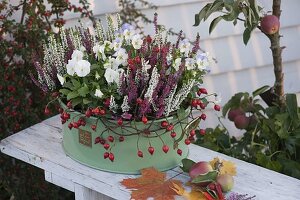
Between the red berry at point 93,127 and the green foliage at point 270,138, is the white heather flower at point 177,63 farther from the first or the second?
the green foliage at point 270,138

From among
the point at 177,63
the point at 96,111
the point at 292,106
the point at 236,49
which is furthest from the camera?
the point at 236,49

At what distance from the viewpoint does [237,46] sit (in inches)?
121

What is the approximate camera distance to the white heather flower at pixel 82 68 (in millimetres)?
1655

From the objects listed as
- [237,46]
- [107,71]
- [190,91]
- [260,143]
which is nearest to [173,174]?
[190,91]

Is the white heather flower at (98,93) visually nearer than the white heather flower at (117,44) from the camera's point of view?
Yes

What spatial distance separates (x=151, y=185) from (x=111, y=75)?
1.07 ft

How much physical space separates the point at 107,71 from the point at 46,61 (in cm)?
28

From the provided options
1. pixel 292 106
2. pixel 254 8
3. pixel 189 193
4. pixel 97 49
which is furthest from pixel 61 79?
pixel 292 106

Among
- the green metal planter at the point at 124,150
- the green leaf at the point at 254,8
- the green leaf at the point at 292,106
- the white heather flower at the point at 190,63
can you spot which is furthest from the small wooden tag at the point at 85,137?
the green leaf at the point at 292,106

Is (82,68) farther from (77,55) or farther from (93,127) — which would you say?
(93,127)

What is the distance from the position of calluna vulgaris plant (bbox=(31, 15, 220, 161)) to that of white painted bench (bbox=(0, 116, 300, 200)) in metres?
0.09

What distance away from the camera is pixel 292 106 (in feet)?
7.59

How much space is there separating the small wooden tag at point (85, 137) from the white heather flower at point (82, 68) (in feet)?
0.60

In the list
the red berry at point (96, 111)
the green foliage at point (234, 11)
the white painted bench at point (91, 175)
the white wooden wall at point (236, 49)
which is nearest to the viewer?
the red berry at point (96, 111)
